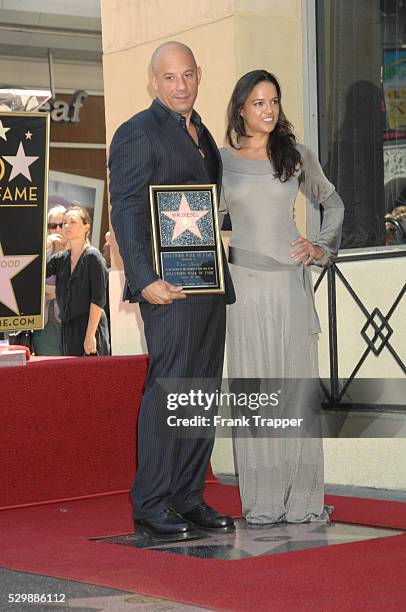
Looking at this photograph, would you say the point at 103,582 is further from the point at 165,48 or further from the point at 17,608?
the point at 165,48

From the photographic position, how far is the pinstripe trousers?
479 centimetres

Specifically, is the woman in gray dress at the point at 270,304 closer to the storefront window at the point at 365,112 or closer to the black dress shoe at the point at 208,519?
the black dress shoe at the point at 208,519

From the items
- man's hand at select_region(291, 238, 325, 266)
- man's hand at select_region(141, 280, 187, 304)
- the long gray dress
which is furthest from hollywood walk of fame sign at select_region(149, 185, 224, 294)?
man's hand at select_region(291, 238, 325, 266)

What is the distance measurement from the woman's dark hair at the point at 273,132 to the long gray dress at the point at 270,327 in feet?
0.15

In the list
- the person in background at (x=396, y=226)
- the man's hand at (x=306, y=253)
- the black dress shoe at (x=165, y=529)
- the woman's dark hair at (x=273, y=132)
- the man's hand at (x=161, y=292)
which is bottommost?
the black dress shoe at (x=165, y=529)

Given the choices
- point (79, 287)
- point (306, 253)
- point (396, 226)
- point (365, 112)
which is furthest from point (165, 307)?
point (79, 287)

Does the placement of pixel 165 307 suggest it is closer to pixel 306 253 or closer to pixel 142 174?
pixel 142 174

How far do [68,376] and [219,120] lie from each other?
1.91m

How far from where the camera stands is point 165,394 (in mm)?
4820

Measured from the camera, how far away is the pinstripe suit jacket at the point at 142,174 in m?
4.72

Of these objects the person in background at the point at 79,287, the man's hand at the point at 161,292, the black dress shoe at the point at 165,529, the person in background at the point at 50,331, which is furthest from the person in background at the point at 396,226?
the person in background at the point at 50,331

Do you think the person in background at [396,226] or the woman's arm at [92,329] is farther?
the woman's arm at [92,329]

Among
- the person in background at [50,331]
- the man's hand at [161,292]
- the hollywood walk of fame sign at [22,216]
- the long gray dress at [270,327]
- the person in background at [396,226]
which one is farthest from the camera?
the person in background at [50,331]

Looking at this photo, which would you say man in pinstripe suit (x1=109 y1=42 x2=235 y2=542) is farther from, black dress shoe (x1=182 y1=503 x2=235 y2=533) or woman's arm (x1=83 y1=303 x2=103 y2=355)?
woman's arm (x1=83 y1=303 x2=103 y2=355)
